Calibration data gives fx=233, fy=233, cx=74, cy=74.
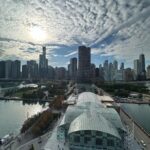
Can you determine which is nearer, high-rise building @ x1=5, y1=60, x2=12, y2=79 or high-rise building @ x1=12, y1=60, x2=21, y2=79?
high-rise building @ x1=5, y1=60, x2=12, y2=79

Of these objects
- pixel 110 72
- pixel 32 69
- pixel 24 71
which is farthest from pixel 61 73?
pixel 110 72

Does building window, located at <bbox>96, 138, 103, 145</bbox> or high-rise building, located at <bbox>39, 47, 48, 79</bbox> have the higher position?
high-rise building, located at <bbox>39, 47, 48, 79</bbox>

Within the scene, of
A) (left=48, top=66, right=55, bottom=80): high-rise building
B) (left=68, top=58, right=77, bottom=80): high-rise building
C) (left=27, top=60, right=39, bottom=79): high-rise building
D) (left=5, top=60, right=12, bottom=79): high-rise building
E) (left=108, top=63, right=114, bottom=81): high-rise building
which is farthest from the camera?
(left=48, top=66, right=55, bottom=80): high-rise building

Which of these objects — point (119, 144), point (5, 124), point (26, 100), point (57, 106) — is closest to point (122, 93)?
point (26, 100)

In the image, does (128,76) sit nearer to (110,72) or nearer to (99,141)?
(110,72)

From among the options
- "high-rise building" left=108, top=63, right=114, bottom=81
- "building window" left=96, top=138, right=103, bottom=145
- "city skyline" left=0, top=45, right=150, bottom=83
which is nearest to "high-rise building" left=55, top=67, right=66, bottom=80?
"city skyline" left=0, top=45, right=150, bottom=83

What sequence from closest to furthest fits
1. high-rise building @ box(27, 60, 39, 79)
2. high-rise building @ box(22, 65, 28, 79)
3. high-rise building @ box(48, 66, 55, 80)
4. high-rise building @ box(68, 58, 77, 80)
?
1. high-rise building @ box(68, 58, 77, 80)
2. high-rise building @ box(22, 65, 28, 79)
3. high-rise building @ box(27, 60, 39, 79)
4. high-rise building @ box(48, 66, 55, 80)

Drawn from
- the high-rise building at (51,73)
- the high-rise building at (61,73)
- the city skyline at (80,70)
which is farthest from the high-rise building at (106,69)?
the high-rise building at (51,73)

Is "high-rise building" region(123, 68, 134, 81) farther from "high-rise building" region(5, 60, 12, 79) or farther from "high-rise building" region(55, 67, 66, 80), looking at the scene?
"high-rise building" region(5, 60, 12, 79)

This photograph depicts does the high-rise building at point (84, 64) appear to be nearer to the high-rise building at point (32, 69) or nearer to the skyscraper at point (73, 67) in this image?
the skyscraper at point (73, 67)

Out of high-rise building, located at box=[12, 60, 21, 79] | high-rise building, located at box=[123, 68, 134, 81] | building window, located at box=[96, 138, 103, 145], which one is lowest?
building window, located at box=[96, 138, 103, 145]
